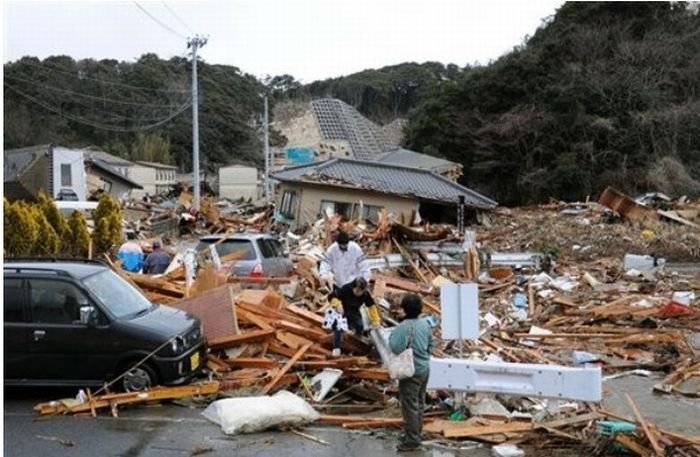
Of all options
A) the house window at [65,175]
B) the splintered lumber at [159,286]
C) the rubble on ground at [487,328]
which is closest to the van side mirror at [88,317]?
the rubble on ground at [487,328]

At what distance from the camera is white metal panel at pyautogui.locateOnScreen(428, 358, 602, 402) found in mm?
6715

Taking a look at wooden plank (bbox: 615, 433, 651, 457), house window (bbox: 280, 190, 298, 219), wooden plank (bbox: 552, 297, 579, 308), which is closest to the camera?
wooden plank (bbox: 615, 433, 651, 457)

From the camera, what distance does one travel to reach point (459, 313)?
746 cm

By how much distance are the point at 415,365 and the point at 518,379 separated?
125 cm

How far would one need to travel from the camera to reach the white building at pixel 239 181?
227 feet

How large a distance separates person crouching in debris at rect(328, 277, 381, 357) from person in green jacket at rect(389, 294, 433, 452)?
2659 millimetres

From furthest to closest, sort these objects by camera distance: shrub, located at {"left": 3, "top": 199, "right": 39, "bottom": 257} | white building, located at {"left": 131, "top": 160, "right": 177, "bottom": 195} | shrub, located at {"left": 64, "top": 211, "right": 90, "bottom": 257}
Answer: white building, located at {"left": 131, "top": 160, "right": 177, "bottom": 195} < shrub, located at {"left": 64, "top": 211, "right": 90, "bottom": 257} < shrub, located at {"left": 3, "top": 199, "right": 39, "bottom": 257}

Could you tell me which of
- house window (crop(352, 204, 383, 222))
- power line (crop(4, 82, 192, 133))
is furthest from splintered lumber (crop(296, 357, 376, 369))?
power line (crop(4, 82, 192, 133))

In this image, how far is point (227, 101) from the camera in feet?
269

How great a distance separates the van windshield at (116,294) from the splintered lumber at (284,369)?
1.99 meters

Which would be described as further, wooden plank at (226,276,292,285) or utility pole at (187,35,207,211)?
utility pole at (187,35,207,211)

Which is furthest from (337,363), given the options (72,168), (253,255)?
(72,168)

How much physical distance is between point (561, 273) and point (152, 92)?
2583 inches

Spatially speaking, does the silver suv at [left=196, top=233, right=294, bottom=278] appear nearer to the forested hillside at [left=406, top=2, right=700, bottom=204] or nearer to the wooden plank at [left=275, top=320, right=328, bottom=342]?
the wooden plank at [left=275, top=320, right=328, bottom=342]
